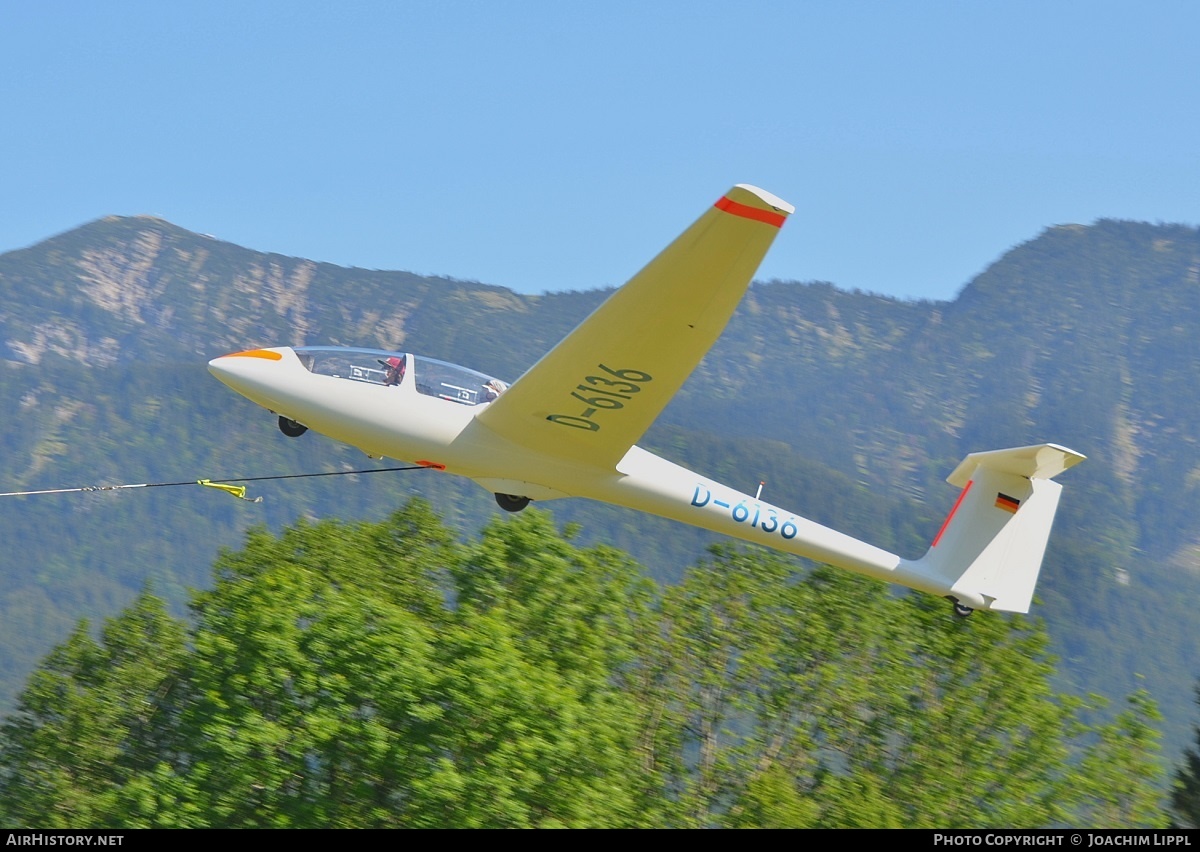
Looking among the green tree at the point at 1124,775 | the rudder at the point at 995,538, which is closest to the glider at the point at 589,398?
the rudder at the point at 995,538

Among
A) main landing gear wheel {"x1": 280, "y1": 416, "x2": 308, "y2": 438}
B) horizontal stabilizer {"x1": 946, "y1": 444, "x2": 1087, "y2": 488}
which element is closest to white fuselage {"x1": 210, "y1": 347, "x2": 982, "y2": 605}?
main landing gear wheel {"x1": 280, "y1": 416, "x2": 308, "y2": 438}

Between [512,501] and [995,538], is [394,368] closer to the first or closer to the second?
[512,501]

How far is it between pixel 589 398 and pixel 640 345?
1.12 meters

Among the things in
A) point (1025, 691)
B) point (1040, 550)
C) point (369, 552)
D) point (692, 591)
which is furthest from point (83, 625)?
point (1040, 550)

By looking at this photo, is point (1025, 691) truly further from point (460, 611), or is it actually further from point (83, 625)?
point (83, 625)

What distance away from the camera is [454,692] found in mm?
26125

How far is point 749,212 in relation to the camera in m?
12.4

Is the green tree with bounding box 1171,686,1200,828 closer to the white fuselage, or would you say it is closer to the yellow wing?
the white fuselage

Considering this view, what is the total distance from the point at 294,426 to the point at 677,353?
5024 millimetres

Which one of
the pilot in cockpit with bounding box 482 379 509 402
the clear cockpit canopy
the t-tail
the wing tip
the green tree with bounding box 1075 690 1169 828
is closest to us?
the wing tip

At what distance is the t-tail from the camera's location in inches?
749

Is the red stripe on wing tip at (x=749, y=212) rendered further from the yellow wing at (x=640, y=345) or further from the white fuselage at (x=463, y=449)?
the white fuselage at (x=463, y=449)

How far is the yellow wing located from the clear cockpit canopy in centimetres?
41

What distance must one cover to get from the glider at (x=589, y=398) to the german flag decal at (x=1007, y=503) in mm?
1536
